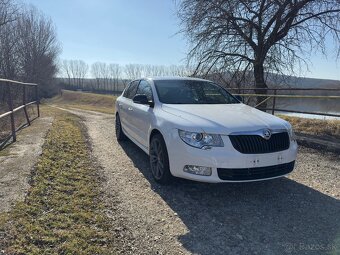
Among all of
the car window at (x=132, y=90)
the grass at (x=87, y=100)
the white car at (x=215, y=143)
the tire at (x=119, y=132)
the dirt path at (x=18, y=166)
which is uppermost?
the car window at (x=132, y=90)

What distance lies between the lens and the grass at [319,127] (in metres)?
8.62

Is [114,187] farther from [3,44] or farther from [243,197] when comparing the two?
[3,44]

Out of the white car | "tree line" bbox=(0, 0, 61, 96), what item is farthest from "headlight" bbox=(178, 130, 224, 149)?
"tree line" bbox=(0, 0, 61, 96)

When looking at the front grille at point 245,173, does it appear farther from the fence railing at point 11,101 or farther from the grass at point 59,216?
the fence railing at point 11,101

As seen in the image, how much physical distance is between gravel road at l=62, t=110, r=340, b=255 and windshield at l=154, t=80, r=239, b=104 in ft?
4.59

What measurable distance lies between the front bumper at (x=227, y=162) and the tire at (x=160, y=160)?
0.83ft

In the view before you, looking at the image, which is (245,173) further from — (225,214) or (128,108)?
(128,108)

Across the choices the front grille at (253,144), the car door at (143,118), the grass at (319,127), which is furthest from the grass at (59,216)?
the grass at (319,127)

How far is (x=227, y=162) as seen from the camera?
3818 mm

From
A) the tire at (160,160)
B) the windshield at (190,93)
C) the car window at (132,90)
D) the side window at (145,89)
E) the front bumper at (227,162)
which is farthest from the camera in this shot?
the car window at (132,90)

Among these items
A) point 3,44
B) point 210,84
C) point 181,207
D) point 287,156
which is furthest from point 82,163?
point 3,44

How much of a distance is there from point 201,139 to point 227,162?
45 centimetres

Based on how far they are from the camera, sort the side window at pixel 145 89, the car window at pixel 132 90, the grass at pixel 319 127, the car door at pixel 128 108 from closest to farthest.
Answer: the side window at pixel 145 89
the car door at pixel 128 108
the car window at pixel 132 90
the grass at pixel 319 127

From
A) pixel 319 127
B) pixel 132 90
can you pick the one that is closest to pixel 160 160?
pixel 132 90
